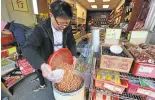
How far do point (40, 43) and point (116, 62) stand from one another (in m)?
0.64

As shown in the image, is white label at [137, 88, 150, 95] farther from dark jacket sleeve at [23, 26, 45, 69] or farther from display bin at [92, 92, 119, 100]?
dark jacket sleeve at [23, 26, 45, 69]

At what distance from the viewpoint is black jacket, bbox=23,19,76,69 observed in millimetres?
833

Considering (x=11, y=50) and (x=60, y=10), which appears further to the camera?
(x=11, y=50)

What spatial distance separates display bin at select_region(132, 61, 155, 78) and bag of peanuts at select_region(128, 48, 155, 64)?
29mm

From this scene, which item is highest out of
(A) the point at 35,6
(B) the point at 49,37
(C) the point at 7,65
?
(A) the point at 35,6

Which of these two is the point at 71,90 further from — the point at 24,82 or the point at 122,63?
the point at 24,82

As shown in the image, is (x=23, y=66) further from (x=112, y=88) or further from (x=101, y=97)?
(x=112, y=88)

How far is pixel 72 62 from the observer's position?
1.01m

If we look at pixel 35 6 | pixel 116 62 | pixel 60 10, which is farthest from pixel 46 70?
pixel 35 6

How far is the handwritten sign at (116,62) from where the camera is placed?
35.1 inches

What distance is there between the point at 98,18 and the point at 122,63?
11562 mm

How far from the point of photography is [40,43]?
37.8 inches

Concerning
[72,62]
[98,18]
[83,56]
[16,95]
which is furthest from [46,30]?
[98,18]

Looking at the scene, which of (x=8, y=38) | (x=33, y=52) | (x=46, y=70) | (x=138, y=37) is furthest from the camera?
(x=8, y=38)
